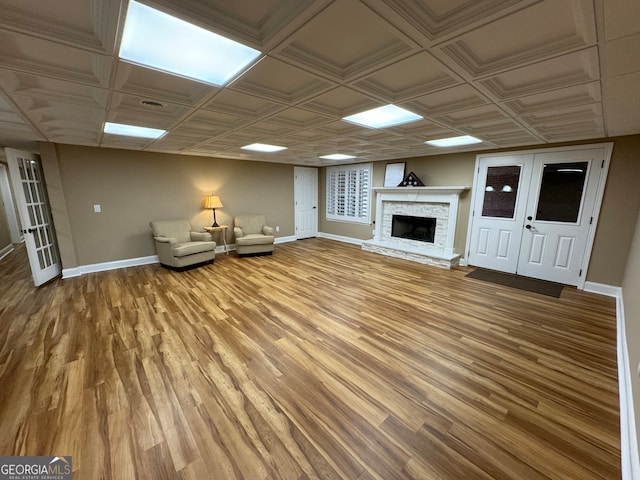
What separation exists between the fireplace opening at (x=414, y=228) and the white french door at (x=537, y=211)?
0.82 m

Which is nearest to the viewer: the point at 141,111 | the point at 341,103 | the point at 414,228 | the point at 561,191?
the point at 341,103

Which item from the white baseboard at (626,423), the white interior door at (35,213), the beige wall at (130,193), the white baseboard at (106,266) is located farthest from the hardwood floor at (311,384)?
the beige wall at (130,193)

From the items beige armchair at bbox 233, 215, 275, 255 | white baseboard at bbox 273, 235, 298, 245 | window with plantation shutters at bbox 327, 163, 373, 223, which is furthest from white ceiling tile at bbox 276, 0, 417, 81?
white baseboard at bbox 273, 235, 298, 245

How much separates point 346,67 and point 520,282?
14.3ft

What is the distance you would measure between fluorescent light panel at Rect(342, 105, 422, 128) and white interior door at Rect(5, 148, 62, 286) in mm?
4637

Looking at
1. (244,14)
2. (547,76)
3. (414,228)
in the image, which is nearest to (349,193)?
(414,228)

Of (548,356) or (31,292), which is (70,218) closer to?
(31,292)

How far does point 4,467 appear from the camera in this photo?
133 cm

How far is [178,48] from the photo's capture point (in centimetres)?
143

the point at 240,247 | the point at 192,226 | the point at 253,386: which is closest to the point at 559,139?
the point at 253,386

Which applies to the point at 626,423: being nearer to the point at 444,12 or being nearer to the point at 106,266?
the point at 444,12

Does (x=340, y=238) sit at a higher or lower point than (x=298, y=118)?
lower

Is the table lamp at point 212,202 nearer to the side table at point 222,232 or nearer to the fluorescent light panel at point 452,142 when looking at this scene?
the side table at point 222,232

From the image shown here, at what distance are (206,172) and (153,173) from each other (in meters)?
1.02
